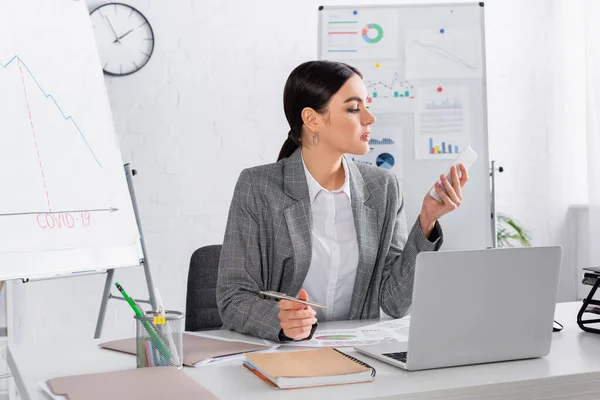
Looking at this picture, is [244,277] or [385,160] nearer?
[244,277]

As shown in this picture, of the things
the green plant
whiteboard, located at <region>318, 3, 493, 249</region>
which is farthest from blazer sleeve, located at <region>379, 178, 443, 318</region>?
the green plant

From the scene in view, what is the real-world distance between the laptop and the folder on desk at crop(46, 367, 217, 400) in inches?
→ 13.3

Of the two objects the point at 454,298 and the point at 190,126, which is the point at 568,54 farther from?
the point at 454,298

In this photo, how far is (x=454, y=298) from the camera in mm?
1092

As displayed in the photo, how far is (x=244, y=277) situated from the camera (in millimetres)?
1577

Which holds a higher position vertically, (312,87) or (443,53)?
(443,53)

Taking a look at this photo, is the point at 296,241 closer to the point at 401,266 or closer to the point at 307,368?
the point at 401,266

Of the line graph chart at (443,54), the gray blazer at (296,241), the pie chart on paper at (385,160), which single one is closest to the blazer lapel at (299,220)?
the gray blazer at (296,241)

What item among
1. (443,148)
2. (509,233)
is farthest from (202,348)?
(509,233)

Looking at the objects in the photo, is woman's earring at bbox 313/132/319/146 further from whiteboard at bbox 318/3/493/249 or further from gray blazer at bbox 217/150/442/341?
whiteboard at bbox 318/3/493/249

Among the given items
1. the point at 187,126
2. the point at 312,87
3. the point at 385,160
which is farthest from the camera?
the point at 187,126

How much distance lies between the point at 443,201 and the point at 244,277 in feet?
1.53

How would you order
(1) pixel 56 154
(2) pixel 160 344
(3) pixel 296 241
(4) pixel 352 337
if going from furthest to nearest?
1. (1) pixel 56 154
2. (3) pixel 296 241
3. (4) pixel 352 337
4. (2) pixel 160 344

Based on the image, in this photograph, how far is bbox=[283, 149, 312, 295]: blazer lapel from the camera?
5.47 ft
